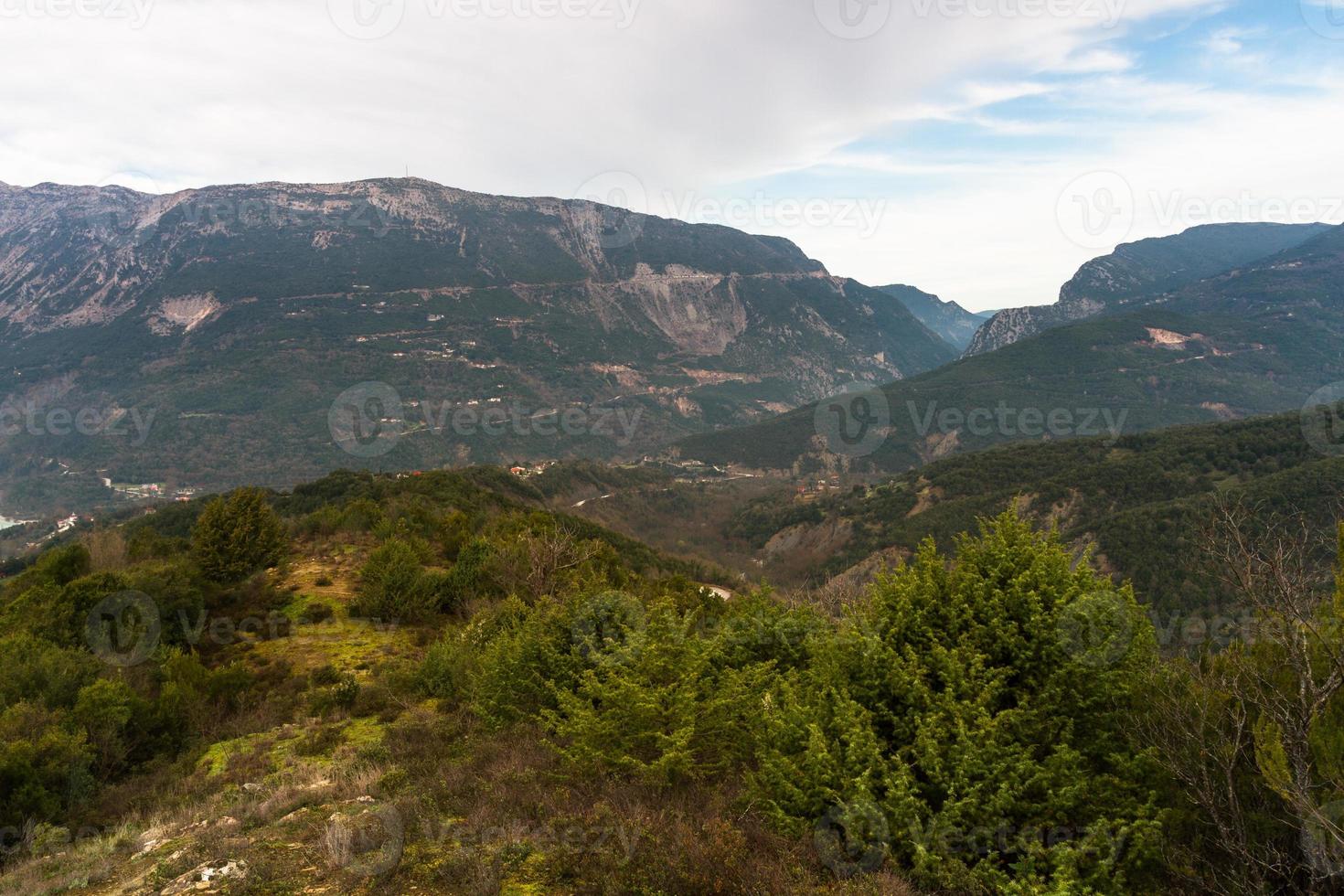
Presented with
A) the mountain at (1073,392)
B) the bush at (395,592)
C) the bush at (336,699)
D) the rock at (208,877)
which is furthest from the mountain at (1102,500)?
the mountain at (1073,392)

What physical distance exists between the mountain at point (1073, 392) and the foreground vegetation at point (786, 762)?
14889cm

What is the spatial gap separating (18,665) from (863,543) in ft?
234

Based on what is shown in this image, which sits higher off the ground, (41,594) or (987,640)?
(987,640)

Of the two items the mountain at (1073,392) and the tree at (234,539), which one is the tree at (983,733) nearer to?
the tree at (234,539)

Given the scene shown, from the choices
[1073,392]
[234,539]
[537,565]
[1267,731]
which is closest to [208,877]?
[1267,731]

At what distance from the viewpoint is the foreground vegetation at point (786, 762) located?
241 inches

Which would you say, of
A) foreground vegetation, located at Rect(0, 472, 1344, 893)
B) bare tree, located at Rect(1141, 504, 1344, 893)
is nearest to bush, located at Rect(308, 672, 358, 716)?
foreground vegetation, located at Rect(0, 472, 1344, 893)

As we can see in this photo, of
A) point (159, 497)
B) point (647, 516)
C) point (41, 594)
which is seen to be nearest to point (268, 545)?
point (41, 594)

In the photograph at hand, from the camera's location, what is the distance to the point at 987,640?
293 inches

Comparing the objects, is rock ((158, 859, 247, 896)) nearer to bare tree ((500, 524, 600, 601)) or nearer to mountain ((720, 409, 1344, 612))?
bare tree ((500, 524, 600, 601))

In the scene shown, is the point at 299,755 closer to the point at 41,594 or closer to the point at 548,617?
the point at 548,617

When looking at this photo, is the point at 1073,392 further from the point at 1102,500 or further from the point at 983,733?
the point at 983,733

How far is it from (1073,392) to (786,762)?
598 ft

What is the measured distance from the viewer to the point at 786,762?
23.0ft
